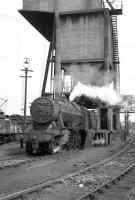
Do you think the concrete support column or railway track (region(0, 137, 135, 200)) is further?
the concrete support column

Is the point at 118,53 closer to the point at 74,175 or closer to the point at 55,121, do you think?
the point at 55,121

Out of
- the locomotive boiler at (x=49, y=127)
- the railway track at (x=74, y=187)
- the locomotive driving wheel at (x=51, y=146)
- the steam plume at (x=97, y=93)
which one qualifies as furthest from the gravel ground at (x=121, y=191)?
the steam plume at (x=97, y=93)

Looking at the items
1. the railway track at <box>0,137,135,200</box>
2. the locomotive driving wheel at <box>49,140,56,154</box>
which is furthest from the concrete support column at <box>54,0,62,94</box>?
the railway track at <box>0,137,135,200</box>

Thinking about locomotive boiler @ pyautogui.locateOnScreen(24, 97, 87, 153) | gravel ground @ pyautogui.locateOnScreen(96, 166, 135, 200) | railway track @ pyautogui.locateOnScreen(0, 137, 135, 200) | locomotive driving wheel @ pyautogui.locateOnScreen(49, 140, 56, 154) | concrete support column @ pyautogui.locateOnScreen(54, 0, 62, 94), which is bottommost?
gravel ground @ pyautogui.locateOnScreen(96, 166, 135, 200)

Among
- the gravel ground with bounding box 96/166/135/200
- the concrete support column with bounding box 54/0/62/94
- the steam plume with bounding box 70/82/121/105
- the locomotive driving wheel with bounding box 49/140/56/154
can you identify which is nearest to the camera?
the gravel ground with bounding box 96/166/135/200

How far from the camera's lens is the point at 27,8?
3906cm

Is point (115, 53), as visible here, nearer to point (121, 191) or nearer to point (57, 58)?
point (57, 58)

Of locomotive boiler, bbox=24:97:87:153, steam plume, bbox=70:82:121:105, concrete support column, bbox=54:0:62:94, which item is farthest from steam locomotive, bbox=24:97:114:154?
concrete support column, bbox=54:0:62:94

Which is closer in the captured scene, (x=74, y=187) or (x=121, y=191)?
(x=121, y=191)

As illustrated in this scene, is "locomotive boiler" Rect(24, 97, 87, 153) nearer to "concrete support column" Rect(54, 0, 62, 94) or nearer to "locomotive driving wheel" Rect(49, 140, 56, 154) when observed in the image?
"locomotive driving wheel" Rect(49, 140, 56, 154)

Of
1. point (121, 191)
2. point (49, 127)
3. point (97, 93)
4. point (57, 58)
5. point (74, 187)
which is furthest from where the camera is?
point (57, 58)

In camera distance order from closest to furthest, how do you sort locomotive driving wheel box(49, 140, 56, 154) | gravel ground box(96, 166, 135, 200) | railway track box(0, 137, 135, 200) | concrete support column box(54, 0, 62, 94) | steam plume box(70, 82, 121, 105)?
railway track box(0, 137, 135, 200)
gravel ground box(96, 166, 135, 200)
locomotive driving wheel box(49, 140, 56, 154)
steam plume box(70, 82, 121, 105)
concrete support column box(54, 0, 62, 94)

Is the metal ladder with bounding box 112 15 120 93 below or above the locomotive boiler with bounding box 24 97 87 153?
above

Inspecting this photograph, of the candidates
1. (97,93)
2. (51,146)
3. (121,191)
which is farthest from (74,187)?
(97,93)
